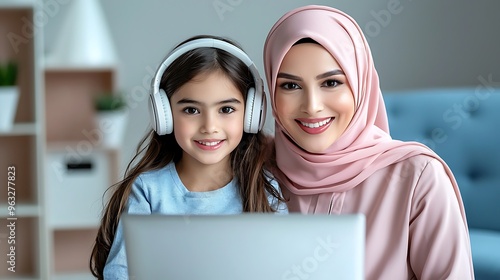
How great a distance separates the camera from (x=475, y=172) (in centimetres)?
265

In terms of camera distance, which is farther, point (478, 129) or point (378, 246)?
point (478, 129)

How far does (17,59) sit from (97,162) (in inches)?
23.8

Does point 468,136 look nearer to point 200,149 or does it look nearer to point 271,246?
point 200,149

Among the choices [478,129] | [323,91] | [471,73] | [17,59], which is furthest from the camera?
[471,73]

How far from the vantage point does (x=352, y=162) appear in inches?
65.4

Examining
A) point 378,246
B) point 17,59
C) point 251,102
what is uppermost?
point 17,59

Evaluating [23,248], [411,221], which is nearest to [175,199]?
[411,221]

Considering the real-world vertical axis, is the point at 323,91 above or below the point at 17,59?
below

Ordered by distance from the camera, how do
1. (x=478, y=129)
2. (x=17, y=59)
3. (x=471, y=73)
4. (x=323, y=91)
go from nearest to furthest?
(x=323, y=91), (x=478, y=129), (x=17, y=59), (x=471, y=73)

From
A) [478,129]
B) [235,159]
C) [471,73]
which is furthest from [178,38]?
[235,159]

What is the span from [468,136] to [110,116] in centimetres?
169

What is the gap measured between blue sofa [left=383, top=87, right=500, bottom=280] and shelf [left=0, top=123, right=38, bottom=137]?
1.64 m

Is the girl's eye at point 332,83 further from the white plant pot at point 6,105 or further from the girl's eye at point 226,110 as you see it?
the white plant pot at point 6,105

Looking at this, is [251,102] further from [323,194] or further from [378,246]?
[378,246]
